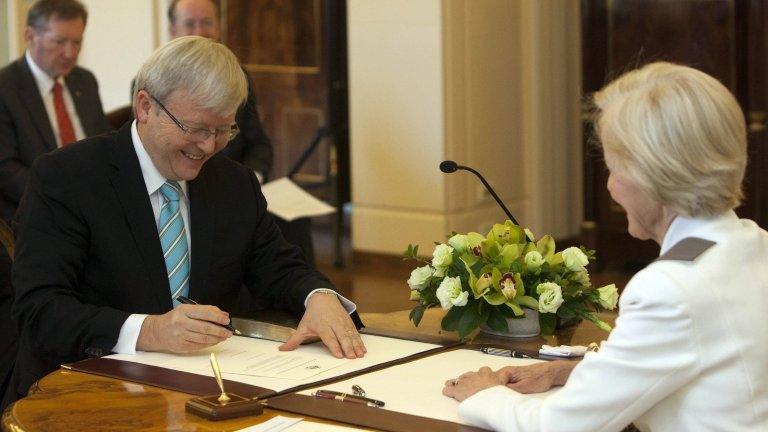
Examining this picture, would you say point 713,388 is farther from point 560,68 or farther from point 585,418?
point 560,68

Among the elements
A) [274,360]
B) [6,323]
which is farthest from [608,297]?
[6,323]

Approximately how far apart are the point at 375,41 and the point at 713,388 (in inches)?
256

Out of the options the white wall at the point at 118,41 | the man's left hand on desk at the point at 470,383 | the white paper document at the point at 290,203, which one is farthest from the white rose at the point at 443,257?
the white wall at the point at 118,41

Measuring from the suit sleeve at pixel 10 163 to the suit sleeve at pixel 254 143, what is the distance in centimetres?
112

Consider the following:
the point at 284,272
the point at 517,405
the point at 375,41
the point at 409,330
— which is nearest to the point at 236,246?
the point at 284,272

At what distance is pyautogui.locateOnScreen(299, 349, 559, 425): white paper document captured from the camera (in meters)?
2.37

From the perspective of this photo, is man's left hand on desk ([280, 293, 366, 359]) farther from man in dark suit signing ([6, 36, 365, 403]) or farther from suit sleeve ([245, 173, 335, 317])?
suit sleeve ([245, 173, 335, 317])

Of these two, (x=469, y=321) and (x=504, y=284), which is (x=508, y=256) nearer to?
(x=504, y=284)

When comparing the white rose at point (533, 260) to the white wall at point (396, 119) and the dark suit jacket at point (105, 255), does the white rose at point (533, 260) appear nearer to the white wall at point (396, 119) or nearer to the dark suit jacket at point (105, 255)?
the dark suit jacket at point (105, 255)

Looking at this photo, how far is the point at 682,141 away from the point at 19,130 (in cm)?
471

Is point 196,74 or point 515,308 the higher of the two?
point 196,74

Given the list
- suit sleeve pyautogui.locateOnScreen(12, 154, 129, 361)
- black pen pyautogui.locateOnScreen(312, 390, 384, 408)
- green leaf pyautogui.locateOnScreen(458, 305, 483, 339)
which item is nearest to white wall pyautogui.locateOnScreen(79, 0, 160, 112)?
suit sleeve pyautogui.locateOnScreen(12, 154, 129, 361)

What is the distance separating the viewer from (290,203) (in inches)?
237

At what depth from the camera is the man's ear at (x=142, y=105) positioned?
10.2 feet
